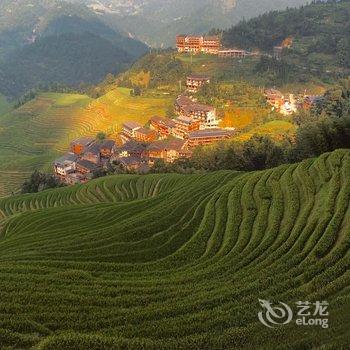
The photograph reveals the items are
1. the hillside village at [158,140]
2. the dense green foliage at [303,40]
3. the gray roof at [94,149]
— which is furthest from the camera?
the dense green foliage at [303,40]

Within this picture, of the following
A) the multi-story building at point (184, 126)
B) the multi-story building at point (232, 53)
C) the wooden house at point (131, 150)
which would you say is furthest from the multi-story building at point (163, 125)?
the multi-story building at point (232, 53)

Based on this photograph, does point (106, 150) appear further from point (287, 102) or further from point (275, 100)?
point (287, 102)

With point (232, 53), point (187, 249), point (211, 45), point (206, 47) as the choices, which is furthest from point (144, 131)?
point (187, 249)

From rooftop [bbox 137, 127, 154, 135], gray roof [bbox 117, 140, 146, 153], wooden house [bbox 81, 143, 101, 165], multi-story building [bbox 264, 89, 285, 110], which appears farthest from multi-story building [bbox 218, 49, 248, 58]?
wooden house [bbox 81, 143, 101, 165]

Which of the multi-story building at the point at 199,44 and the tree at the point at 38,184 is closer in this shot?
the tree at the point at 38,184

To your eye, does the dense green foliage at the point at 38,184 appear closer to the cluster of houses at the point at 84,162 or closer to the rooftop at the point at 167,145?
the cluster of houses at the point at 84,162

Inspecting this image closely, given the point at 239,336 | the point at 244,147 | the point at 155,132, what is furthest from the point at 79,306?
the point at 155,132

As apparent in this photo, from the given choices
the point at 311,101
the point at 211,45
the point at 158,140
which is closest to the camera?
the point at 158,140
